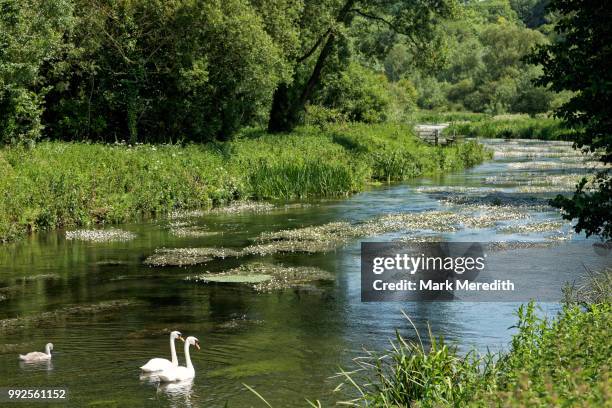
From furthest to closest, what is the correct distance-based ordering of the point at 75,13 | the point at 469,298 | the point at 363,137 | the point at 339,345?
the point at 363,137 < the point at 75,13 < the point at 469,298 < the point at 339,345

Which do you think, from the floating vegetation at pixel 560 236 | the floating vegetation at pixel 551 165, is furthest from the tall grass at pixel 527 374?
the floating vegetation at pixel 551 165

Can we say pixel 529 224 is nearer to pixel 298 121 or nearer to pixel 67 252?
pixel 67 252

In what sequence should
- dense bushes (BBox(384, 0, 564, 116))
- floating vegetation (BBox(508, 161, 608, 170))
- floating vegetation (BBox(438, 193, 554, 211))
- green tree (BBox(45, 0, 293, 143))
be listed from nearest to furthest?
floating vegetation (BBox(438, 193, 554, 211)), green tree (BBox(45, 0, 293, 143)), floating vegetation (BBox(508, 161, 608, 170)), dense bushes (BBox(384, 0, 564, 116))

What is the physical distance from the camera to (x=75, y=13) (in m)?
40.0

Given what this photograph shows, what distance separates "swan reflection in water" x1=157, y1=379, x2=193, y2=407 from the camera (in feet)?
42.6

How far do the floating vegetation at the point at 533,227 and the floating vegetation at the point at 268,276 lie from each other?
8194 mm

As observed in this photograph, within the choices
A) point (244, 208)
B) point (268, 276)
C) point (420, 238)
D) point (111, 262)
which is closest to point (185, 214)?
point (244, 208)

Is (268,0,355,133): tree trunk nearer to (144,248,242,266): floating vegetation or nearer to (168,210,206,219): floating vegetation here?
(168,210,206,219): floating vegetation

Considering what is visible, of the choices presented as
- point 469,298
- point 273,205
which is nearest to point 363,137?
point 273,205

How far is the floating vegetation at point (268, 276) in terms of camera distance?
833 inches

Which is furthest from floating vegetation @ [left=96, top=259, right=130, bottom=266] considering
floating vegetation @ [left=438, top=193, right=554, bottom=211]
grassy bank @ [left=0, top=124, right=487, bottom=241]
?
floating vegetation @ [left=438, top=193, right=554, bottom=211]

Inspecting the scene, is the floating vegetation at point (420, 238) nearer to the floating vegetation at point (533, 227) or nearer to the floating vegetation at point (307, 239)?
the floating vegetation at point (307, 239)

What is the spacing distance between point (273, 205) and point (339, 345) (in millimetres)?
20138

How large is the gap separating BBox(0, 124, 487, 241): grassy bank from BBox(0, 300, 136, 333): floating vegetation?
345 inches
